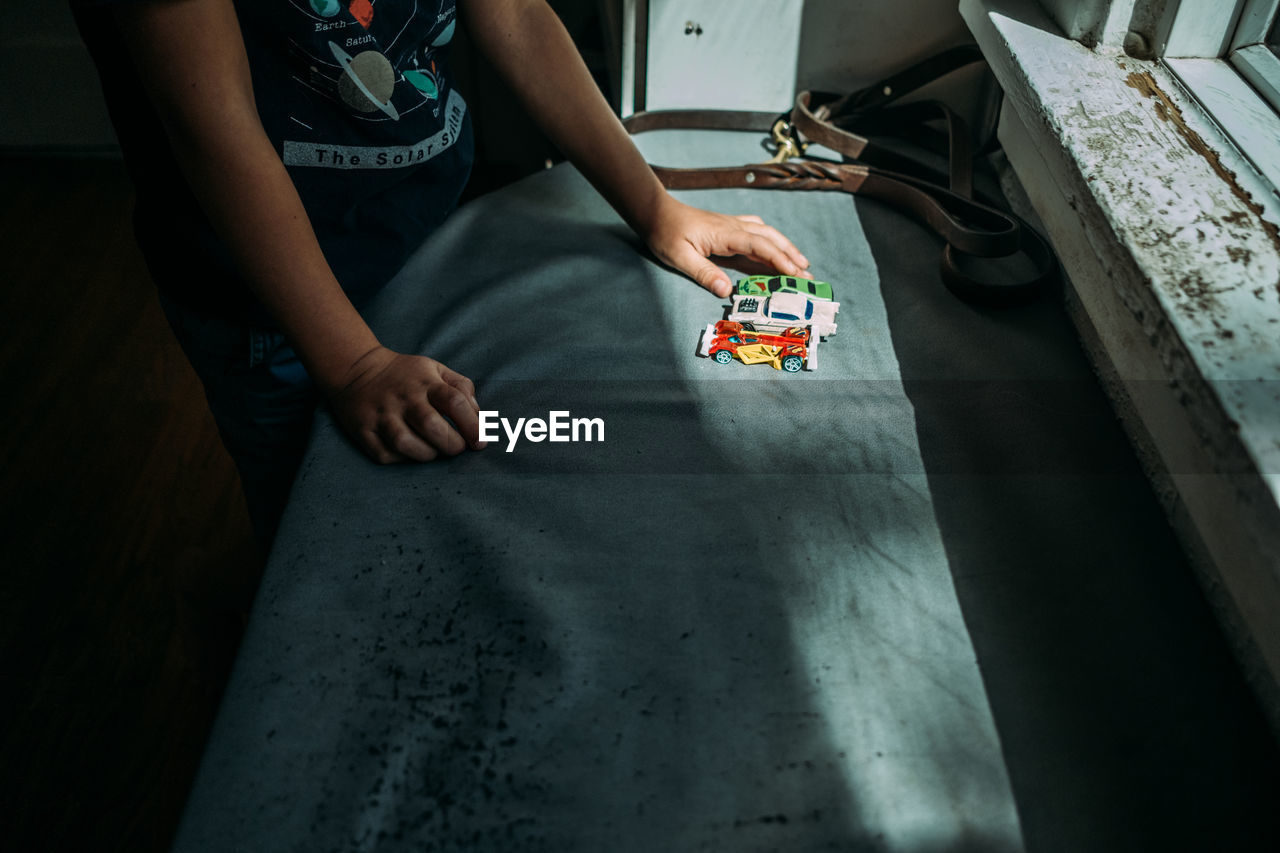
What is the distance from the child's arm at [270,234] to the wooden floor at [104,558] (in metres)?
0.69

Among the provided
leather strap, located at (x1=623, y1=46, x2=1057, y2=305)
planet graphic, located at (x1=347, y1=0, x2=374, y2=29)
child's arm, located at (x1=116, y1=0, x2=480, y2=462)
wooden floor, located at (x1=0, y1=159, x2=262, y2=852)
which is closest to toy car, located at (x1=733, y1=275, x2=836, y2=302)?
leather strap, located at (x1=623, y1=46, x2=1057, y2=305)

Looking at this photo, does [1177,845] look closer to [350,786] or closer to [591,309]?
[350,786]

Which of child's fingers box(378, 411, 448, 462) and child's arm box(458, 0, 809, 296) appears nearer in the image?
child's fingers box(378, 411, 448, 462)

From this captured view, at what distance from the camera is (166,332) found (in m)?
1.77

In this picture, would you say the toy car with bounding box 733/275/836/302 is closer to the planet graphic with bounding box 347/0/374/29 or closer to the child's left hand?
the child's left hand

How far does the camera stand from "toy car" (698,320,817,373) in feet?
2.25

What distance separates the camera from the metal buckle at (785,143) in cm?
100

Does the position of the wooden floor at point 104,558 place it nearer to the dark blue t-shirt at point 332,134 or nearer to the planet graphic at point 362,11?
the dark blue t-shirt at point 332,134

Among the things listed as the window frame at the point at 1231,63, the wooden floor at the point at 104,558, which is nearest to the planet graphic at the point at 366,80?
the window frame at the point at 1231,63

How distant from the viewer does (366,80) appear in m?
0.71

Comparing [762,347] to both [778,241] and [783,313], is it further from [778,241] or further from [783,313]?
[778,241]

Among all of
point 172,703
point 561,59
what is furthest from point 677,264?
point 172,703

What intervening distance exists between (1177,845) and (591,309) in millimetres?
547

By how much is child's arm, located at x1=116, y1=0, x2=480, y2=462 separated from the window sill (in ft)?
1.47
